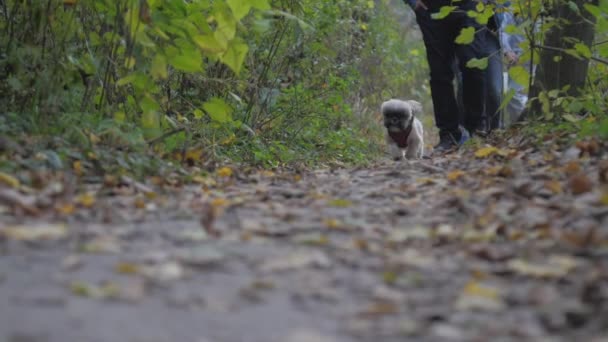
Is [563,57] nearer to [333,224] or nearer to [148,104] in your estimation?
[148,104]

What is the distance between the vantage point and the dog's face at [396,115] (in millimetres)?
6781

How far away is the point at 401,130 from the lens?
676 centimetres

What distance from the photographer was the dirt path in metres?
1.81

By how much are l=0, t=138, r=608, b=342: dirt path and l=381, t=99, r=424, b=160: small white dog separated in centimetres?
342

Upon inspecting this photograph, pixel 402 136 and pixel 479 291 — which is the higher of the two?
pixel 479 291

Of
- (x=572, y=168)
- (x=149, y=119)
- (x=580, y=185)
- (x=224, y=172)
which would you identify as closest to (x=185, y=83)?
(x=149, y=119)

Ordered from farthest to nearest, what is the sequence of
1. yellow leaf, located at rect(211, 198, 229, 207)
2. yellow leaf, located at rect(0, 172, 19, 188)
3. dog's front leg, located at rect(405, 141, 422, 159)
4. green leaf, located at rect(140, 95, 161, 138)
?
dog's front leg, located at rect(405, 141, 422, 159), green leaf, located at rect(140, 95, 161, 138), yellow leaf, located at rect(211, 198, 229, 207), yellow leaf, located at rect(0, 172, 19, 188)

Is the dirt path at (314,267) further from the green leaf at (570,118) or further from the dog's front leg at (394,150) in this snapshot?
the dog's front leg at (394,150)

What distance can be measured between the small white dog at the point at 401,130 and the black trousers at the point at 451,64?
1.03 feet

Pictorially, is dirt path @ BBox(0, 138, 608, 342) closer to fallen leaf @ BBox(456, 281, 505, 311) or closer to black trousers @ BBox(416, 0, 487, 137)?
fallen leaf @ BBox(456, 281, 505, 311)

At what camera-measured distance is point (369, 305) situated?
1.96 meters

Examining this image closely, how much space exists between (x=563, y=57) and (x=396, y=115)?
1.76 meters

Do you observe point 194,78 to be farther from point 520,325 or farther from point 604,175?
point 520,325

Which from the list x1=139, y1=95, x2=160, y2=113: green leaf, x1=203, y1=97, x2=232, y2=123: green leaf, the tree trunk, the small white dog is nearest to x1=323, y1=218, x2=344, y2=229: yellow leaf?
x1=139, y1=95, x2=160, y2=113: green leaf
